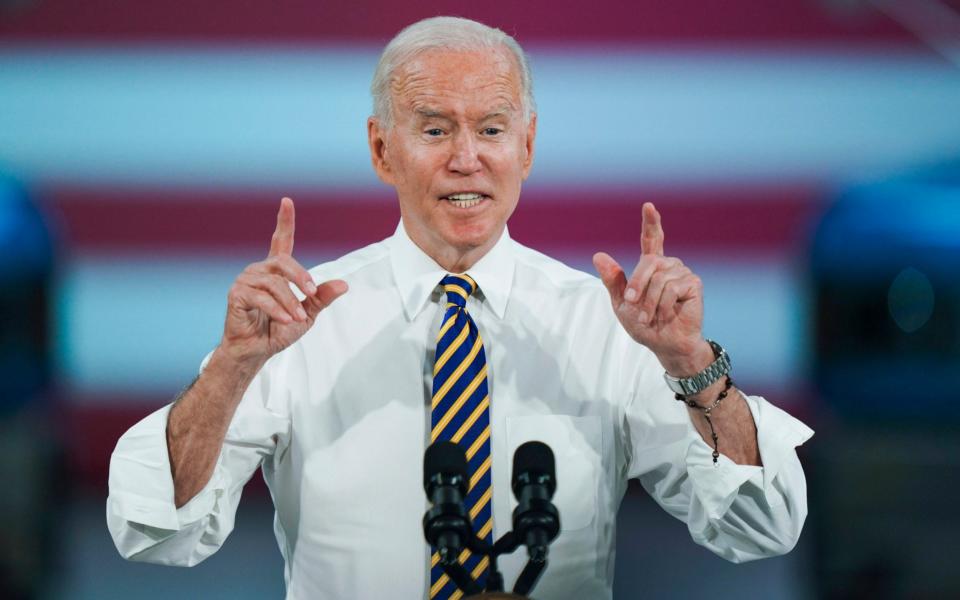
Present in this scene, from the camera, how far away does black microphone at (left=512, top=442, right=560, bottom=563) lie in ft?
3.82

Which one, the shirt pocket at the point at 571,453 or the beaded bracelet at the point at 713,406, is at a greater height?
the beaded bracelet at the point at 713,406

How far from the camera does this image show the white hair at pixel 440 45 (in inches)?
67.9

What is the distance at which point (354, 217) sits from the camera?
2893mm

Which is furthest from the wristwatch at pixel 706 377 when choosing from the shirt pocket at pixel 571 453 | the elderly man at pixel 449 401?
the shirt pocket at pixel 571 453

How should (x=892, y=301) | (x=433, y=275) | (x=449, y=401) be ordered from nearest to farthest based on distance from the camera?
(x=449, y=401) → (x=433, y=275) → (x=892, y=301)

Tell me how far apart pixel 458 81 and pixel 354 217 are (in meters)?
1.23

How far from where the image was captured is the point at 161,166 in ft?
9.48

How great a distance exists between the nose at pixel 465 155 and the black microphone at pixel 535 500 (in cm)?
59

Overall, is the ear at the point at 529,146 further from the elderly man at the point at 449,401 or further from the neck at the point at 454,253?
the neck at the point at 454,253

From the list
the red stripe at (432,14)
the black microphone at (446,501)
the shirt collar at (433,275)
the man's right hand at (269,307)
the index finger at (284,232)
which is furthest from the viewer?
the red stripe at (432,14)

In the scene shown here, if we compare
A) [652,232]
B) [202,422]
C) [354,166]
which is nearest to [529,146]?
[652,232]

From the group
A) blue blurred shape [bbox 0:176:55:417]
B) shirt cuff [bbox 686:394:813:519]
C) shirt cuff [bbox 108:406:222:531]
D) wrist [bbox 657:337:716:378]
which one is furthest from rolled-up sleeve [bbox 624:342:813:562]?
blue blurred shape [bbox 0:176:55:417]

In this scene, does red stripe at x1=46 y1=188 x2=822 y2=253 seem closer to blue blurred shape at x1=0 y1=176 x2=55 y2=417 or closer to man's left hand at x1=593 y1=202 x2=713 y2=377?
blue blurred shape at x1=0 y1=176 x2=55 y2=417

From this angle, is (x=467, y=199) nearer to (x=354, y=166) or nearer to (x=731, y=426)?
(x=731, y=426)
